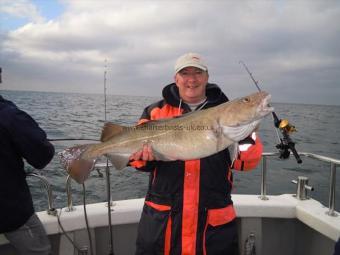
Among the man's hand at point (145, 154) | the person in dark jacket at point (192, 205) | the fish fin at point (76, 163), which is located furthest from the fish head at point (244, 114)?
the fish fin at point (76, 163)

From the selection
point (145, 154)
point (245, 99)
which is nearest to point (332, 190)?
point (245, 99)

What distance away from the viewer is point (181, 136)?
10.2ft

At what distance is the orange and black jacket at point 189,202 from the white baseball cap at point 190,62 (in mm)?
907

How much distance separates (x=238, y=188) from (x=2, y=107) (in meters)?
8.44

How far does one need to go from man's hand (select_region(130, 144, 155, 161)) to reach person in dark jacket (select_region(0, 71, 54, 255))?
3.05 ft

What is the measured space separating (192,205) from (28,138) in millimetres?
1696

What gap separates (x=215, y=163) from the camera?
3.06 metres

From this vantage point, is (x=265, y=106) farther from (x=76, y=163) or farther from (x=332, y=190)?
(x=76, y=163)

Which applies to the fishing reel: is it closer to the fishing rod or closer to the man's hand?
the fishing rod

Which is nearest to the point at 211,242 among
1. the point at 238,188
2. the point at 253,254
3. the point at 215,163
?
the point at 215,163

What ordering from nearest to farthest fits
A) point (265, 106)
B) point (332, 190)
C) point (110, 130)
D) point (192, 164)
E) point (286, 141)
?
point (265, 106)
point (192, 164)
point (110, 130)
point (286, 141)
point (332, 190)

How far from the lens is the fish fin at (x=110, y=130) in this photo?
11.2 feet

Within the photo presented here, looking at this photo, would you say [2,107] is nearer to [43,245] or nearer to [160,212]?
[43,245]

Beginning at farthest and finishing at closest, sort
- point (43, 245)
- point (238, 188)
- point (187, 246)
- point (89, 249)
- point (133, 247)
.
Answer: point (238, 188), point (133, 247), point (89, 249), point (43, 245), point (187, 246)
